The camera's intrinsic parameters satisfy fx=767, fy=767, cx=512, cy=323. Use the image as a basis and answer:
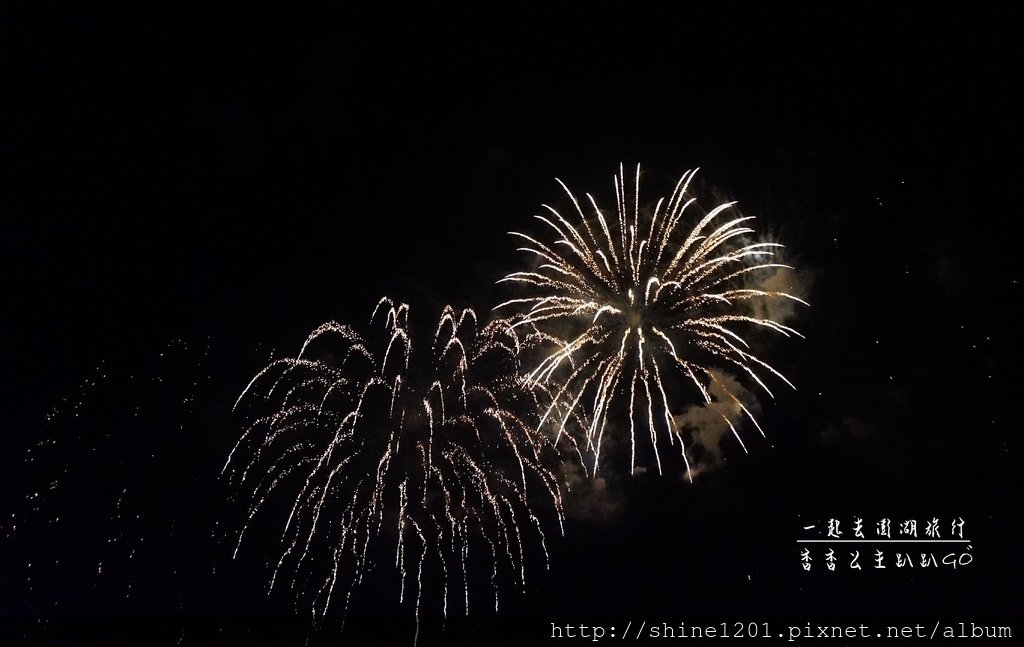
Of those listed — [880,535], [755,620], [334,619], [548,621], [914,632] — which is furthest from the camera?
[334,619]

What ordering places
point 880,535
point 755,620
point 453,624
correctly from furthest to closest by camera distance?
1. point 453,624
2. point 755,620
3. point 880,535

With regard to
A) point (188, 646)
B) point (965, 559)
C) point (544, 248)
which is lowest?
point (188, 646)

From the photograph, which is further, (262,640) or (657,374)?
(262,640)

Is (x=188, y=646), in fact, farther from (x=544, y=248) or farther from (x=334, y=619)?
(x=544, y=248)

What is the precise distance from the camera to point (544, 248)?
1695 cm

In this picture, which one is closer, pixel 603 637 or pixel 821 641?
pixel 821 641

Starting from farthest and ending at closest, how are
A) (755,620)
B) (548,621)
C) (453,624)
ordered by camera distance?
(453,624)
(548,621)
(755,620)

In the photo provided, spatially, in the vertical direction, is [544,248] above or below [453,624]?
above

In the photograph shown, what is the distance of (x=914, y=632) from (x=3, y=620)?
4469 cm

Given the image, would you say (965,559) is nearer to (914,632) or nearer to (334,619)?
(914,632)

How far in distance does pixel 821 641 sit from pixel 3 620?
4261cm

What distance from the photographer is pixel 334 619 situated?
39750mm

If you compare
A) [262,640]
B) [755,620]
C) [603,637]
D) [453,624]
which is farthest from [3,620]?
[755,620]

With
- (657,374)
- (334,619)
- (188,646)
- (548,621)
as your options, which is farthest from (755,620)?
(334,619)
